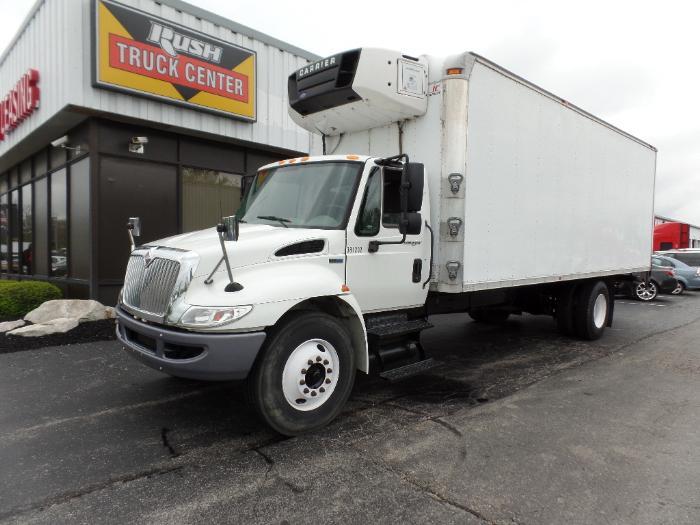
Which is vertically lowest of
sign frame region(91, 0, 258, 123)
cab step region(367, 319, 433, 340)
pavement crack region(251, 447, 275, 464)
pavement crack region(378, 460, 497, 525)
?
pavement crack region(251, 447, 275, 464)

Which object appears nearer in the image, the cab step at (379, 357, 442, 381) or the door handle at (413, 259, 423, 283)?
the cab step at (379, 357, 442, 381)

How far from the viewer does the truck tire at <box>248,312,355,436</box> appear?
3740 mm

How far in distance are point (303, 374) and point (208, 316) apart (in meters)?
0.95

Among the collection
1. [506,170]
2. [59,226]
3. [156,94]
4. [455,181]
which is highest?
[156,94]

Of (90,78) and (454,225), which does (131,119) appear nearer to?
(90,78)

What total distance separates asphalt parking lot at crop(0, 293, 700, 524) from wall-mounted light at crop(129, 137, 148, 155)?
4.88 meters

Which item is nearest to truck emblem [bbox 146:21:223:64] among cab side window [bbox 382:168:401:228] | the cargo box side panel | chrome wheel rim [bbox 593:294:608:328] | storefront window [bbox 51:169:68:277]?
storefront window [bbox 51:169:68:277]

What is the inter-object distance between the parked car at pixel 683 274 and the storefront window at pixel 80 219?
17.6 meters

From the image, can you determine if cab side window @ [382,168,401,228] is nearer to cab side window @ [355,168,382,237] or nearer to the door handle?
cab side window @ [355,168,382,237]

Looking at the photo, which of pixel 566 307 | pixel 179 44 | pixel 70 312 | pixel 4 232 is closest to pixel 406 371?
pixel 566 307

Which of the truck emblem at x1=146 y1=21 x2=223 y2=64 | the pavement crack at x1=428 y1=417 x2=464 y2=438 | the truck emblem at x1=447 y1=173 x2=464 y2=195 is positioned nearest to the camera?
the pavement crack at x1=428 y1=417 x2=464 y2=438

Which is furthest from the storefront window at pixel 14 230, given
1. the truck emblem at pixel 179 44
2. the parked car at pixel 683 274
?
the parked car at pixel 683 274

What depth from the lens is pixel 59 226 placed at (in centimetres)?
1116

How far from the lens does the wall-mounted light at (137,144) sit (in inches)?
371
